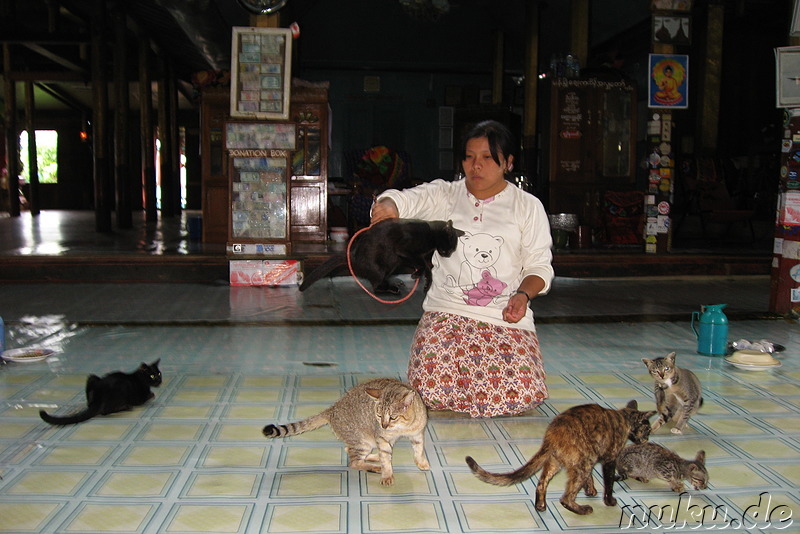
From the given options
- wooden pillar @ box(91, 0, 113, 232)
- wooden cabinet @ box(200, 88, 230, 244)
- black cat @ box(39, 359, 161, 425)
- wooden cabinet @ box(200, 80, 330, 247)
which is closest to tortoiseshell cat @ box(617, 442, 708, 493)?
black cat @ box(39, 359, 161, 425)

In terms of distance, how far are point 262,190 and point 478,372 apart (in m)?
3.61

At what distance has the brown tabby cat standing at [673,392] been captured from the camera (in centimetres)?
245

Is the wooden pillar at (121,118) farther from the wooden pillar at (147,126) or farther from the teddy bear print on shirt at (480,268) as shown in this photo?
the teddy bear print on shirt at (480,268)

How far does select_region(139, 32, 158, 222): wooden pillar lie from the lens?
12023 mm

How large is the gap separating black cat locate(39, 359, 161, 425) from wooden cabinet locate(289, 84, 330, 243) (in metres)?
4.82

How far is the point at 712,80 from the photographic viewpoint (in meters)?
9.92

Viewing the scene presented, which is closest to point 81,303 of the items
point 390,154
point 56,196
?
point 390,154

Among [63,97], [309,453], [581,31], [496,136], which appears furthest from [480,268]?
[63,97]

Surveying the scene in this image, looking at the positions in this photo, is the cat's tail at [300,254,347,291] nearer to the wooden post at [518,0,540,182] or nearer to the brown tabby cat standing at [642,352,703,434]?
the brown tabby cat standing at [642,352,703,434]

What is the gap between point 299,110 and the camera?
7.49m

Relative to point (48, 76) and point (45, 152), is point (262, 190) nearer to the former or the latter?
point (48, 76)

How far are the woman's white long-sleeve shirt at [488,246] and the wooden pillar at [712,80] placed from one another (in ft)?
27.1

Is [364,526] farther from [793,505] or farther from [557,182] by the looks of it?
[557,182]

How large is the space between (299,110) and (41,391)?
198 inches
